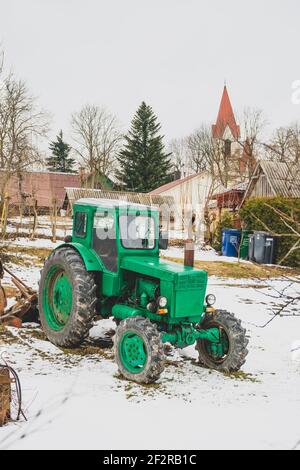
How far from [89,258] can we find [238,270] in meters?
10.2

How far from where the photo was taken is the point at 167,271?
5773 mm

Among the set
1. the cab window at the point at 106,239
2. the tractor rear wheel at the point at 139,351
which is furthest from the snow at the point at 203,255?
the tractor rear wheel at the point at 139,351

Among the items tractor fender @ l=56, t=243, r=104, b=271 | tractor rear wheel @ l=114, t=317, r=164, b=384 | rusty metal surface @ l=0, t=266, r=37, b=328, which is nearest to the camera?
tractor rear wheel @ l=114, t=317, r=164, b=384

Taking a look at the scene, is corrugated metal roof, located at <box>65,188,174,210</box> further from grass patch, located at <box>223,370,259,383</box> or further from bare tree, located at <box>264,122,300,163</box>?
bare tree, located at <box>264,122,300,163</box>

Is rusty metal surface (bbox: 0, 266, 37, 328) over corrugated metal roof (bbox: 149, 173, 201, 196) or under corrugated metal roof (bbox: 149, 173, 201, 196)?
under

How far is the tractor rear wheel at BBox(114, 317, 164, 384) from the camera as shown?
5.21m

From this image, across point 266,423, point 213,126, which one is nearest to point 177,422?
point 266,423

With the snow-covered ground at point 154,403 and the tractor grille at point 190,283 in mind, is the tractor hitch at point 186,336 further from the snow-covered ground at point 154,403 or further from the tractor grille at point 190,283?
the tractor grille at point 190,283

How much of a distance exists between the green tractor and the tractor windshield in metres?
0.01

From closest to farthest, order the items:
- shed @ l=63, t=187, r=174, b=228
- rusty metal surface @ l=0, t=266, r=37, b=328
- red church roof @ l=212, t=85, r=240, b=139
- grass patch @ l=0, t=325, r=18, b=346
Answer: grass patch @ l=0, t=325, r=18, b=346 < rusty metal surface @ l=0, t=266, r=37, b=328 < shed @ l=63, t=187, r=174, b=228 < red church roof @ l=212, t=85, r=240, b=139

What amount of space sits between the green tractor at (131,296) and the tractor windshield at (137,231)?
0.01 m

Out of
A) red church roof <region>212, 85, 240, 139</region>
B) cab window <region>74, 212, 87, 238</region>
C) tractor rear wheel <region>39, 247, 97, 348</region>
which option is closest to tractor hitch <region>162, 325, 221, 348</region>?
tractor rear wheel <region>39, 247, 97, 348</region>

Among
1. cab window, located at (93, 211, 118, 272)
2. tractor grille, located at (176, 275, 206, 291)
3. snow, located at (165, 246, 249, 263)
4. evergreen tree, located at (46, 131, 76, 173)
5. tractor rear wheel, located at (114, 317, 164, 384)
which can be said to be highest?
evergreen tree, located at (46, 131, 76, 173)
